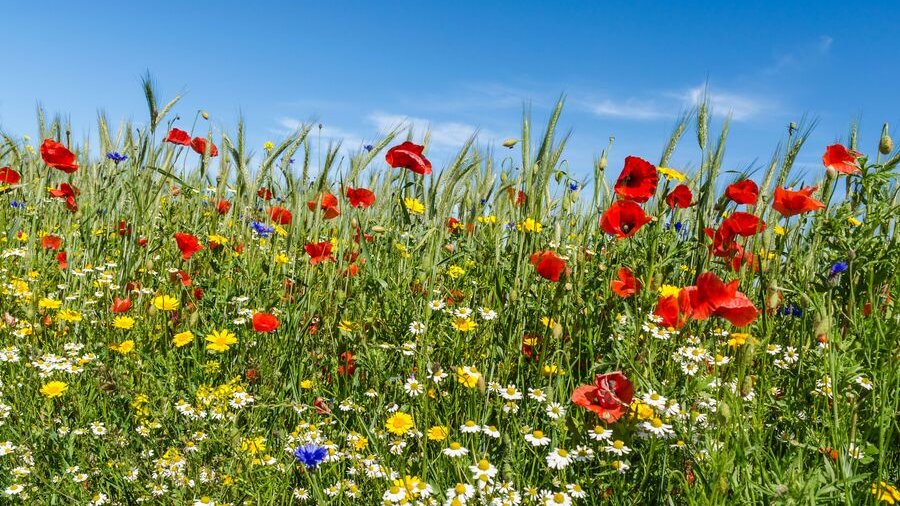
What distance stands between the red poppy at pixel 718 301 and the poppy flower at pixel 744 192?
823 millimetres

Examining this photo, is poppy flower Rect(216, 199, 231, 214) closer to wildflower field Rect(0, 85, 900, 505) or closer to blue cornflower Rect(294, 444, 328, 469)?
wildflower field Rect(0, 85, 900, 505)

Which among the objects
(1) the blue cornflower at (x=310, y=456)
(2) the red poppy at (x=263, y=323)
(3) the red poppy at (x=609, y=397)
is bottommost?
(1) the blue cornflower at (x=310, y=456)

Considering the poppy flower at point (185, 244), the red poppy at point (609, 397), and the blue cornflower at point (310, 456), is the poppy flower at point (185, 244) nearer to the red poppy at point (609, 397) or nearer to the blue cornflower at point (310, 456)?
the blue cornflower at point (310, 456)

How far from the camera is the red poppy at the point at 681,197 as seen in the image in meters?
2.71

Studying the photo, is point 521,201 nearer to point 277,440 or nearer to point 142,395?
point 277,440

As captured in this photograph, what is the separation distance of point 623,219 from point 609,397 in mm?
787

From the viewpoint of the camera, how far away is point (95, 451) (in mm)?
2412

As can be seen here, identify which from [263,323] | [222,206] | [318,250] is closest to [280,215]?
[222,206]

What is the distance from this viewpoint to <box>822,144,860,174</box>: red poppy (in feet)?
8.55

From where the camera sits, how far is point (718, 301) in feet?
6.39

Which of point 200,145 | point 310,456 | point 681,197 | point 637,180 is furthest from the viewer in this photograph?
point 200,145

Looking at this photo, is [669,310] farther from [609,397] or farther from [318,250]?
[318,250]

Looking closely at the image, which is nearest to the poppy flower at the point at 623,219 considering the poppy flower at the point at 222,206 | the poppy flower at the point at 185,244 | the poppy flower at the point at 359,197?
the poppy flower at the point at 359,197

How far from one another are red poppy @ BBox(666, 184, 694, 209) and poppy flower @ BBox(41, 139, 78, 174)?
3099 mm
